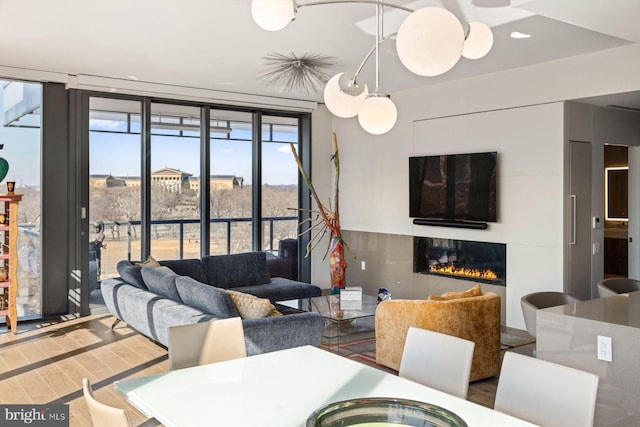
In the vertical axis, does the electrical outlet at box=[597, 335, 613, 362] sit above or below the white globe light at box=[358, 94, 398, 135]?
below

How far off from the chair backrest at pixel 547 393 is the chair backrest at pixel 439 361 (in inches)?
8.0

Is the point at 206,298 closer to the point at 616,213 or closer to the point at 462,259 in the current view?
the point at 462,259

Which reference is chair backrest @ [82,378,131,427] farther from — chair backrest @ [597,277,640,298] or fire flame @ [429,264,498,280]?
fire flame @ [429,264,498,280]

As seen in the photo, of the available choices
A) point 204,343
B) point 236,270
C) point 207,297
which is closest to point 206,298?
point 207,297

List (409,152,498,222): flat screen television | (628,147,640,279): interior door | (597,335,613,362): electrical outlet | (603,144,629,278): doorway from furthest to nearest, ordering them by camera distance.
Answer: (603,144,629,278): doorway
(628,147,640,279): interior door
(409,152,498,222): flat screen television
(597,335,613,362): electrical outlet

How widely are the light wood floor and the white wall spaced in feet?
2.86

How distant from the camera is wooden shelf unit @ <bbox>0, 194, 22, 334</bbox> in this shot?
5.95 meters

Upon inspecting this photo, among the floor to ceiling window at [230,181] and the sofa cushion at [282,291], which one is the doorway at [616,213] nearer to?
the sofa cushion at [282,291]

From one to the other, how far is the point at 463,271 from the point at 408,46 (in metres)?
5.31

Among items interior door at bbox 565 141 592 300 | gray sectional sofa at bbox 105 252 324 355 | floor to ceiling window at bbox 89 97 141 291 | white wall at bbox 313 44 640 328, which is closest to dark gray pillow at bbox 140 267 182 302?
gray sectional sofa at bbox 105 252 324 355

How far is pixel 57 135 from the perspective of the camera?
21.9ft

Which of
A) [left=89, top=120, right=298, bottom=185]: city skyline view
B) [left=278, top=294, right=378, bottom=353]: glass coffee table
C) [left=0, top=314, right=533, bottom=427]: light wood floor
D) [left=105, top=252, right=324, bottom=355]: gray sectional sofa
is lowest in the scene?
[left=0, top=314, right=533, bottom=427]: light wood floor

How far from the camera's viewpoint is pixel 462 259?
691 cm

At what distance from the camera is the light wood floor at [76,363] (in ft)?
13.4
